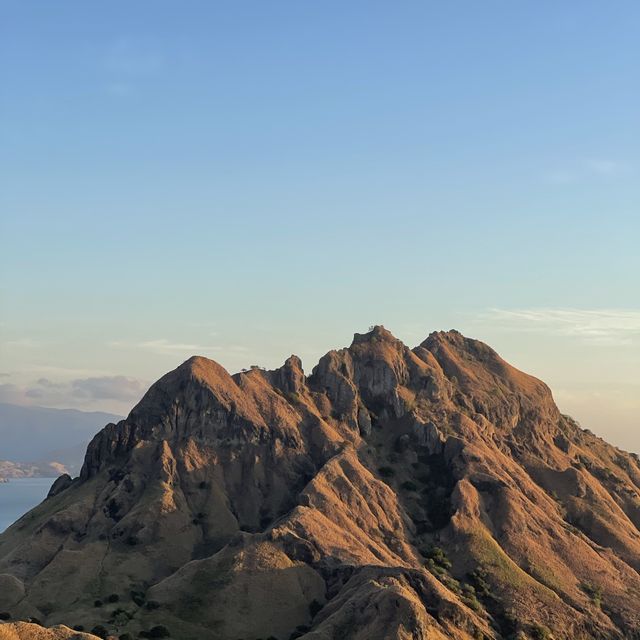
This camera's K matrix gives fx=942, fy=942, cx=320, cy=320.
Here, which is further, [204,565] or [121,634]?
[204,565]

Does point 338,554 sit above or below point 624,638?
above

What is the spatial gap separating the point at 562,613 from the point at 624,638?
14.2m

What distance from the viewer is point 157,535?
199125 mm

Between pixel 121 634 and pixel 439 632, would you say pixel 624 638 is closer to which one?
pixel 439 632

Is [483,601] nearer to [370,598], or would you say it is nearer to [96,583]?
[370,598]

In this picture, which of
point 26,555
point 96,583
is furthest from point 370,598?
point 26,555

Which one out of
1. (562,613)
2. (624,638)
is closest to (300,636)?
(562,613)

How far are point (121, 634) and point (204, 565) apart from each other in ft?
89.3

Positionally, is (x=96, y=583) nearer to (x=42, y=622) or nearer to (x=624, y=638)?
(x=42, y=622)

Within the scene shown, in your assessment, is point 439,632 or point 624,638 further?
point 624,638

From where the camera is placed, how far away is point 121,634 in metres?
156

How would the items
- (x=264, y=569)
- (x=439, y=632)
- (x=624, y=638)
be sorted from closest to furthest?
(x=439, y=632) → (x=264, y=569) → (x=624, y=638)

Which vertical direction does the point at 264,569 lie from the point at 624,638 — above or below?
above

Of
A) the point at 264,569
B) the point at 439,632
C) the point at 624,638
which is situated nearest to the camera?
the point at 439,632
